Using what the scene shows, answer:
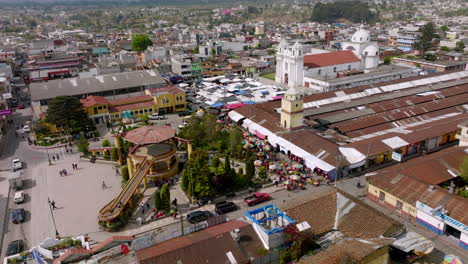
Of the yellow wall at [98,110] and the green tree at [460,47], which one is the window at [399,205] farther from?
the green tree at [460,47]

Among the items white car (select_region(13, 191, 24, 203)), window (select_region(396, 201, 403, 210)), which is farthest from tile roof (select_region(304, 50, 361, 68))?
white car (select_region(13, 191, 24, 203))

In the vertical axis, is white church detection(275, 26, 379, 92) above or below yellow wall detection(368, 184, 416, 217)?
above

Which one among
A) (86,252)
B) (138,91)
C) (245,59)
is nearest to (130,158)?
(86,252)

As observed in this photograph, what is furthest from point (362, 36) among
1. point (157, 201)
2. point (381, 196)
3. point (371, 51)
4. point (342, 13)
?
point (342, 13)

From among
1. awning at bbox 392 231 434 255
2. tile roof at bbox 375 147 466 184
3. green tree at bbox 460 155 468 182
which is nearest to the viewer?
awning at bbox 392 231 434 255

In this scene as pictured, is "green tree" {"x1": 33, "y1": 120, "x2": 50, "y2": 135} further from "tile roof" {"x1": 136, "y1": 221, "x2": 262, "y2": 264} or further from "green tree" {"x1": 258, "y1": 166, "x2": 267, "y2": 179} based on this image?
"tile roof" {"x1": 136, "y1": 221, "x2": 262, "y2": 264}

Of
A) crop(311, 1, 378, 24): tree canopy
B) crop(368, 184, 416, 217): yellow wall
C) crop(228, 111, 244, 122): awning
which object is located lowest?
crop(368, 184, 416, 217): yellow wall
